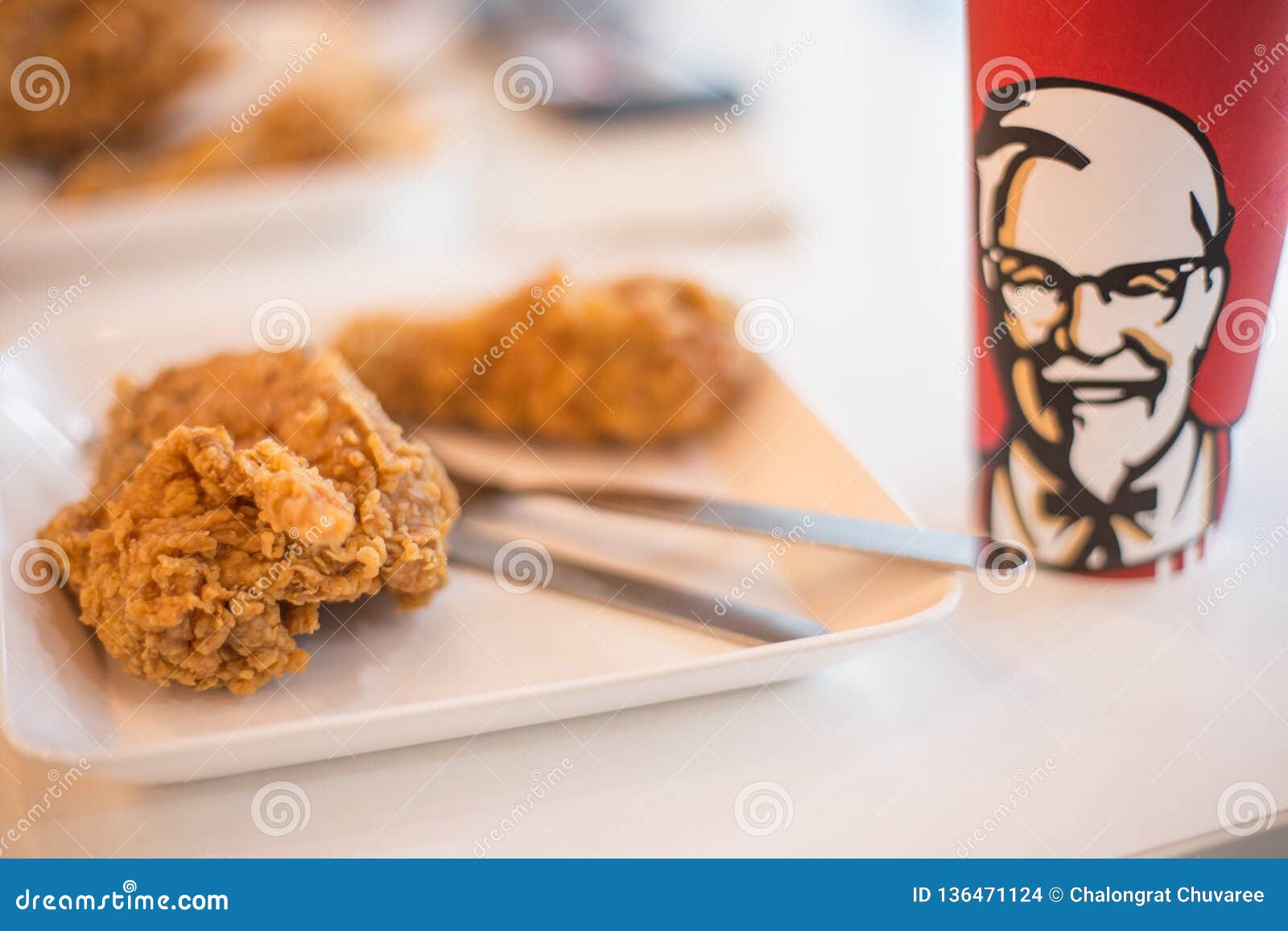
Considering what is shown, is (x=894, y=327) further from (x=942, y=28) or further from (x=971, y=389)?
(x=942, y=28)

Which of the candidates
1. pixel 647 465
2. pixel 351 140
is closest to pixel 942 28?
pixel 351 140
